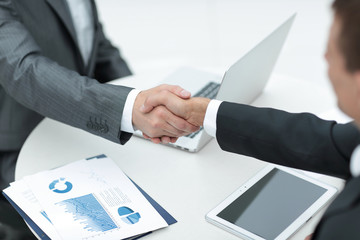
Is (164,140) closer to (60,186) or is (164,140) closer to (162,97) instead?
(162,97)

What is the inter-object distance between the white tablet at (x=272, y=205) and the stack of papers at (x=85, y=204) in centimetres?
15

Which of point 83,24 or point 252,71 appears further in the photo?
point 83,24

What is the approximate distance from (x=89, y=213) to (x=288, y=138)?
0.50 m

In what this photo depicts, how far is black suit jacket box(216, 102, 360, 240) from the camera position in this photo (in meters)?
1.29

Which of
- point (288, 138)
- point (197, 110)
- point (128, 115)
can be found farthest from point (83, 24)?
point (288, 138)

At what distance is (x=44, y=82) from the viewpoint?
1619 millimetres

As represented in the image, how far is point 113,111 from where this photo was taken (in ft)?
5.16

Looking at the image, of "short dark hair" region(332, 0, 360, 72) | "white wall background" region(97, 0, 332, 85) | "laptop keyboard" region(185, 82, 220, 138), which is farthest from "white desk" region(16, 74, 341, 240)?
"white wall background" region(97, 0, 332, 85)

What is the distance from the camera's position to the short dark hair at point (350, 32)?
89 cm

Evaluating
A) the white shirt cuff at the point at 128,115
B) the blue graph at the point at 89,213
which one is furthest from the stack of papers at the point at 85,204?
the white shirt cuff at the point at 128,115

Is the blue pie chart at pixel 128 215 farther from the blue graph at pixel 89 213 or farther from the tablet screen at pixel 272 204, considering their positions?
the tablet screen at pixel 272 204

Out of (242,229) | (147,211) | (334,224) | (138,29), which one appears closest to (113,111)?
(147,211)

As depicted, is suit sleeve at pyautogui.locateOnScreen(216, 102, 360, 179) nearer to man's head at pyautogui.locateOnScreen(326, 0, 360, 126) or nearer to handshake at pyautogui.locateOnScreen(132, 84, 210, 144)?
handshake at pyautogui.locateOnScreen(132, 84, 210, 144)

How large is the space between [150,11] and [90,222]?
119 inches
